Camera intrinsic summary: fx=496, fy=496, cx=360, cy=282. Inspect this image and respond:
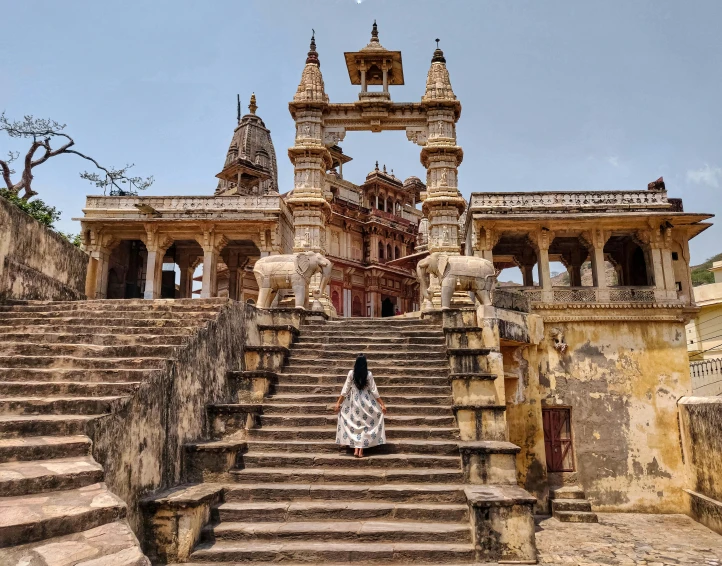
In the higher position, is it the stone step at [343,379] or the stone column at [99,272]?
the stone column at [99,272]

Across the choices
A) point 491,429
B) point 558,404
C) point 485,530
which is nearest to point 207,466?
point 485,530

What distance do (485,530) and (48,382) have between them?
15.3 ft

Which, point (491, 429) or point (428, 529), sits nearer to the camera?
point (428, 529)

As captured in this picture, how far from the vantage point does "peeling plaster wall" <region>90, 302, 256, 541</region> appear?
14.6 ft

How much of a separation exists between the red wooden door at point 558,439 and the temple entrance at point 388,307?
52.4 ft

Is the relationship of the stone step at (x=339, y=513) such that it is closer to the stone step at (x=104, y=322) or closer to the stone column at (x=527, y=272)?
the stone step at (x=104, y=322)

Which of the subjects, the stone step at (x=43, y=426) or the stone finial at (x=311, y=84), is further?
the stone finial at (x=311, y=84)

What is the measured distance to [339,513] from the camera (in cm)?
525

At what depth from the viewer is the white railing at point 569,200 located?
1667 cm

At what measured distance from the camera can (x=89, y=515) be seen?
3447 mm

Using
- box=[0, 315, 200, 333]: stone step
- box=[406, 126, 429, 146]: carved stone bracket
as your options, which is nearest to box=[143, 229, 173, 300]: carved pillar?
A: box=[406, 126, 429, 146]: carved stone bracket

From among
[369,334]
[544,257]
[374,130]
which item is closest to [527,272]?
[544,257]

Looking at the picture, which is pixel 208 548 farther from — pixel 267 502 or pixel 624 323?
pixel 624 323

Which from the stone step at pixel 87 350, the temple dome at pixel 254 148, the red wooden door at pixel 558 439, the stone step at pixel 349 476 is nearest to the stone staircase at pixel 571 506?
the red wooden door at pixel 558 439
